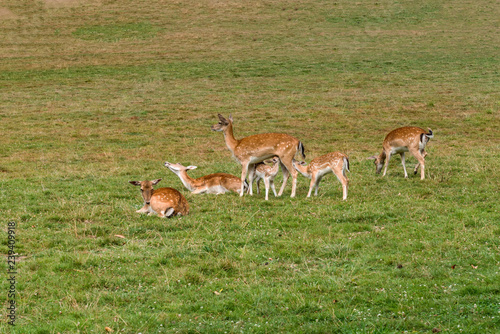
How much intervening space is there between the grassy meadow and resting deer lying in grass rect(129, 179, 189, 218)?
0.33 meters

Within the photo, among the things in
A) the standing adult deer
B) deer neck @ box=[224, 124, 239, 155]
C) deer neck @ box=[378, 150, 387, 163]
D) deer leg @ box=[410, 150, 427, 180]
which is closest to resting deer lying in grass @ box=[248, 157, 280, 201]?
the standing adult deer

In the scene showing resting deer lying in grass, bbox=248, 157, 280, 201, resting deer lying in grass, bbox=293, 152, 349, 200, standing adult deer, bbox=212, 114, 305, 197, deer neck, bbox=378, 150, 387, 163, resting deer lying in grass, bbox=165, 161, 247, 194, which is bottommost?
deer neck, bbox=378, 150, 387, 163

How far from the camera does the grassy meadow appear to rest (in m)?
7.12

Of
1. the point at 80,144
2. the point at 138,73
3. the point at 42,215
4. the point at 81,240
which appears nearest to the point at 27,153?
the point at 80,144

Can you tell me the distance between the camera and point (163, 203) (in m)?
11.4

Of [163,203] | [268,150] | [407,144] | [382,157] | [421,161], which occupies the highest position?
[268,150]

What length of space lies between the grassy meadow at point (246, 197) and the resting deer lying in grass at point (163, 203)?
33 cm

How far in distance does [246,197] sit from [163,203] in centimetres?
273

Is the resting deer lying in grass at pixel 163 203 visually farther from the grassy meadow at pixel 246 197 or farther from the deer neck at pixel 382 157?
the deer neck at pixel 382 157

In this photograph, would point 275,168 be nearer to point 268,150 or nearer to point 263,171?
point 263,171

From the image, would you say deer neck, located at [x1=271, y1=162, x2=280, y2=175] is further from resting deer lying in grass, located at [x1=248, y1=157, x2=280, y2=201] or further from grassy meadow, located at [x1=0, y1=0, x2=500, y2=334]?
grassy meadow, located at [x1=0, y1=0, x2=500, y2=334]

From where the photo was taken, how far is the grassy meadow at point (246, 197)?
23.4 feet

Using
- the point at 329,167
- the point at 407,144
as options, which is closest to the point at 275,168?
the point at 329,167

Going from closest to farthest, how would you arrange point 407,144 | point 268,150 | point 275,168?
point 268,150, point 275,168, point 407,144
